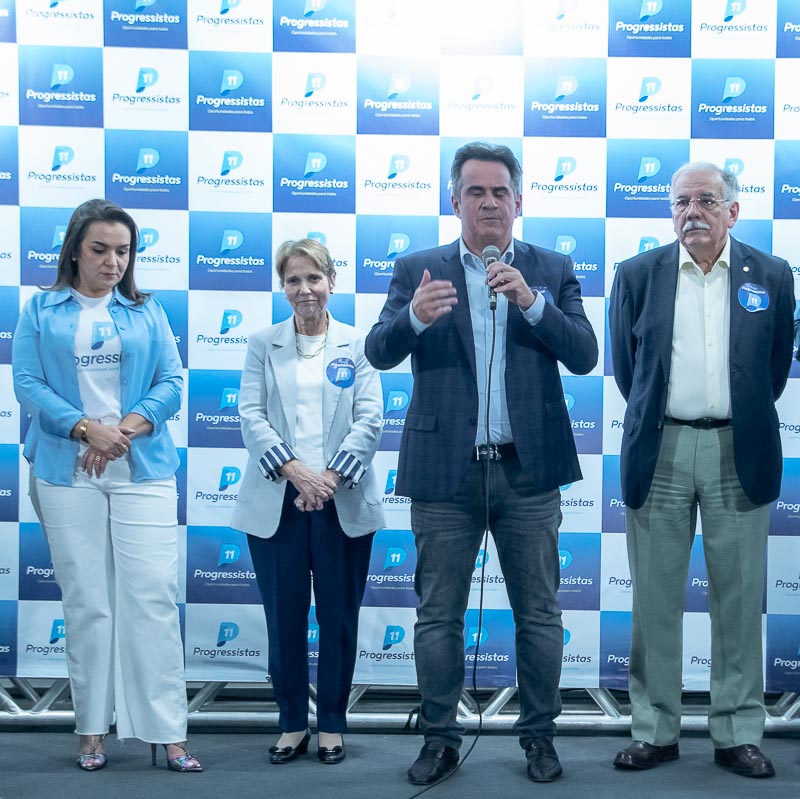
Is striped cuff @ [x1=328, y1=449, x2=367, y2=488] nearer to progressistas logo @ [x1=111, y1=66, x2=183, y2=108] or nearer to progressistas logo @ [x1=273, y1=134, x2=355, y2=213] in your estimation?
progressistas logo @ [x1=273, y1=134, x2=355, y2=213]

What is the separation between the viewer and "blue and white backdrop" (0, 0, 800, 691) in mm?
3859

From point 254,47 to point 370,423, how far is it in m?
1.56

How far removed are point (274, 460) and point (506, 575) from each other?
2.65 feet

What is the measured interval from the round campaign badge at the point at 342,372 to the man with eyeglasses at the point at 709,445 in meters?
0.91

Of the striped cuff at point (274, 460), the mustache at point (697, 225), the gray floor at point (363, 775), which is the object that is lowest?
the gray floor at point (363, 775)

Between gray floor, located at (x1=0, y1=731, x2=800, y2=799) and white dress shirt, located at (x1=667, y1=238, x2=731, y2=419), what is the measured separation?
1127mm

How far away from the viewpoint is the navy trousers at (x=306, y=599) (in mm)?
3338

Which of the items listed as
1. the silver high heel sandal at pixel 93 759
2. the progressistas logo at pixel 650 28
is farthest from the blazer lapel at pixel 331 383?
the progressistas logo at pixel 650 28

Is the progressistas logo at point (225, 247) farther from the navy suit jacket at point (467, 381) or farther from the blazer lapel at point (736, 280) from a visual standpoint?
the blazer lapel at point (736, 280)

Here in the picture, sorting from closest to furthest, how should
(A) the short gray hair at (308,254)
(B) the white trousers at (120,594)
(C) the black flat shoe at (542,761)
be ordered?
(C) the black flat shoe at (542,761) < (B) the white trousers at (120,594) < (A) the short gray hair at (308,254)

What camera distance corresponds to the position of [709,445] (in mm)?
3186

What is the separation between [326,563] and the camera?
3340mm

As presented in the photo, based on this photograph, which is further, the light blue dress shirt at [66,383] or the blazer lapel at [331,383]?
the blazer lapel at [331,383]

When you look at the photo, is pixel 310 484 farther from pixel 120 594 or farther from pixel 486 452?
pixel 120 594
